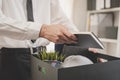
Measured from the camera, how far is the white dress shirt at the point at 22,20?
0.74 m

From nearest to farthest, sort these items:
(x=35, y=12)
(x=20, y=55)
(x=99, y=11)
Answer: (x=20, y=55) → (x=35, y=12) → (x=99, y=11)

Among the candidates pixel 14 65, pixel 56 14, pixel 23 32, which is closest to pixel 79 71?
pixel 23 32

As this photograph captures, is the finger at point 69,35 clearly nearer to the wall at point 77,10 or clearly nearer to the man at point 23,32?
the man at point 23,32

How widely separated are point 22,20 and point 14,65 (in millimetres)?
225

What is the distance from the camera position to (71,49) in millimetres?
828

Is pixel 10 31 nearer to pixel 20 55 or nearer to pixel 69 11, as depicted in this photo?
pixel 20 55

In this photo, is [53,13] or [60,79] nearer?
[60,79]

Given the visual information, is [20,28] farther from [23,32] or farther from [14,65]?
[14,65]

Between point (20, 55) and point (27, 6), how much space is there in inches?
10.2

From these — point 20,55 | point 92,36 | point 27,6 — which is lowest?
point 20,55

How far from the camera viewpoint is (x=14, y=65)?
0.93m

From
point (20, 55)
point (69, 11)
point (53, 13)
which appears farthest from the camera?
point (69, 11)

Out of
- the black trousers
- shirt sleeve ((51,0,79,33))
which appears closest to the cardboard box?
the black trousers

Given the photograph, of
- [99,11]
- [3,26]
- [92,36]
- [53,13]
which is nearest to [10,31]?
[3,26]
